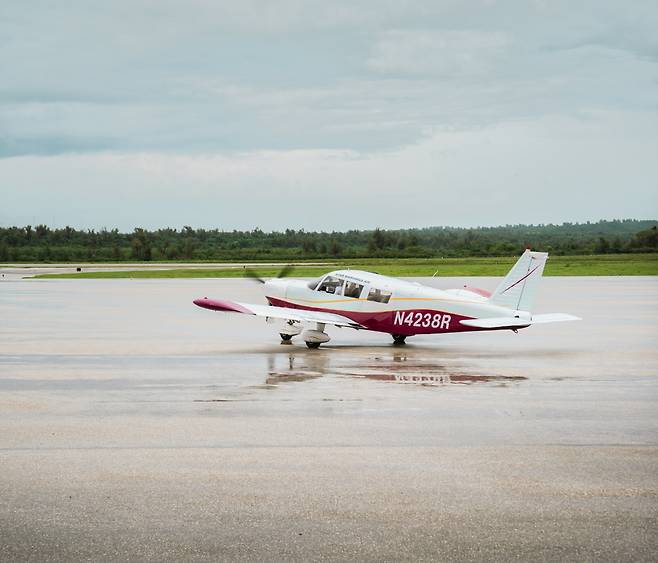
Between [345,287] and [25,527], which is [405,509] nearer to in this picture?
[25,527]

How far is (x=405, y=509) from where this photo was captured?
809cm

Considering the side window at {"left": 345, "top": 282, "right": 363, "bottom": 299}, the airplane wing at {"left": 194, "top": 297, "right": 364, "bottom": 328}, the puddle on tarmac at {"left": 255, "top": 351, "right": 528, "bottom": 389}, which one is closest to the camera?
the puddle on tarmac at {"left": 255, "top": 351, "right": 528, "bottom": 389}

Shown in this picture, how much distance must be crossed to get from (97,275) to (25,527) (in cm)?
6805

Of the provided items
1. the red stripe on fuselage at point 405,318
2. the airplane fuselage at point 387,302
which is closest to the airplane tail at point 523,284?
the airplane fuselage at point 387,302

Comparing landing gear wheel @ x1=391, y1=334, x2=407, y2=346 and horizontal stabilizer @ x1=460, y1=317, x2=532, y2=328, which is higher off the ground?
horizontal stabilizer @ x1=460, y1=317, x2=532, y2=328

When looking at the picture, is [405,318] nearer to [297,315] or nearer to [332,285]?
[332,285]

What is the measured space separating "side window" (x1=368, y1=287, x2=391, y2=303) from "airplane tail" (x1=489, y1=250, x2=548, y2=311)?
9.38 ft

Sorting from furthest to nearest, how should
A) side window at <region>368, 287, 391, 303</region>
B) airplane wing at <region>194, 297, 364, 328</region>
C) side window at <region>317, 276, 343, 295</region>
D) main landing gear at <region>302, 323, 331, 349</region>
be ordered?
side window at <region>317, 276, 343, 295</region>, main landing gear at <region>302, 323, 331, 349</region>, side window at <region>368, 287, 391, 303</region>, airplane wing at <region>194, 297, 364, 328</region>

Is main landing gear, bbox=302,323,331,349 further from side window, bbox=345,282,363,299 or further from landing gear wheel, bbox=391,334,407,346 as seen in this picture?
landing gear wheel, bbox=391,334,407,346

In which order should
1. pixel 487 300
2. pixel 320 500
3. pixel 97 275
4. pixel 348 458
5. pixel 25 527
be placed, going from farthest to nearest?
1. pixel 97 275
2. pixel 487 300
3. pixel 348 458
4. pixel 320 500
5. pixel 25 527

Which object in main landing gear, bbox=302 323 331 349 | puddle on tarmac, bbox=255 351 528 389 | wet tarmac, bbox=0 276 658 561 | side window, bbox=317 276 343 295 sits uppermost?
side window, bbox=317 276 343 295

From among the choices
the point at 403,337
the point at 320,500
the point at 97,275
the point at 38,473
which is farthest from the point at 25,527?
the point at 97,275

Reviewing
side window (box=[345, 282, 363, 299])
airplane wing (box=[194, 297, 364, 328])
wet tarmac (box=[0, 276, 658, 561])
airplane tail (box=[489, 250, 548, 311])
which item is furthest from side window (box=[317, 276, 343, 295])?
airplane tail (box=[489, 250, 548, 311])

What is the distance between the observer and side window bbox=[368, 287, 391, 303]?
71.8ft
